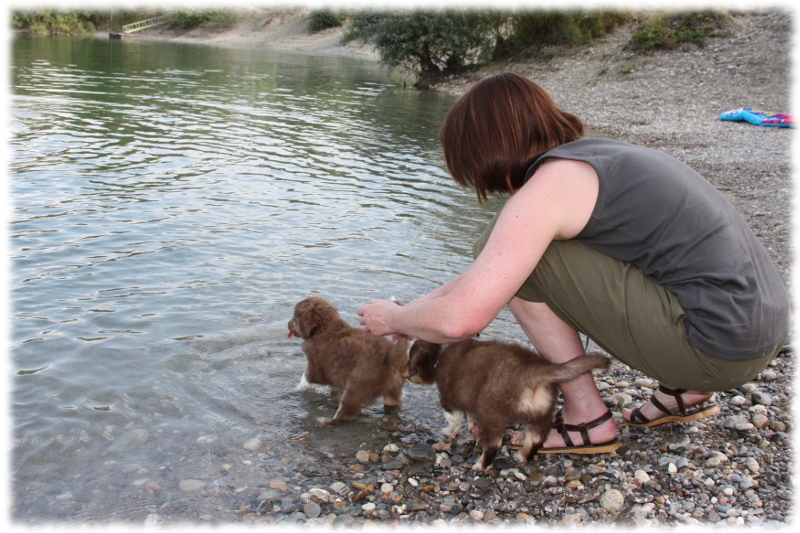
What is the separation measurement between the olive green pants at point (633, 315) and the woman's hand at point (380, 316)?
0.94m

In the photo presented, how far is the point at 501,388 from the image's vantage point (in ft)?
13.9

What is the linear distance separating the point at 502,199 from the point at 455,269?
4.58 m

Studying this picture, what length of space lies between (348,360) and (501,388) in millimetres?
1585

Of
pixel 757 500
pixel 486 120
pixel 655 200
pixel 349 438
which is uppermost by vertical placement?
pixel 486 120

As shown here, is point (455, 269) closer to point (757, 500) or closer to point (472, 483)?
point (472, 483)

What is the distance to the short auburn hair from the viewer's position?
12.1ft

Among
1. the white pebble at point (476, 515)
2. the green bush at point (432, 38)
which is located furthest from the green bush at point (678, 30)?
the white pebble at point (476, 515)

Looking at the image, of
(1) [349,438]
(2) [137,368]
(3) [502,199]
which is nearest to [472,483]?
(1) [349,438]

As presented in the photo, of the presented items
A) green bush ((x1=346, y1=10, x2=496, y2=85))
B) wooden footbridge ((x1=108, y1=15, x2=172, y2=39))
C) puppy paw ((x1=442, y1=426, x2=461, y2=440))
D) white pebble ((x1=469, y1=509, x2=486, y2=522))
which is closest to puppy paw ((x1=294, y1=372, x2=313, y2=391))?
puppy paw ((x1=442, y1=426, x2=461, y2=440))

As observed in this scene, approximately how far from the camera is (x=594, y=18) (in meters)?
37.3

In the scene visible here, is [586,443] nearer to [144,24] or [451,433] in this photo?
[451,433]

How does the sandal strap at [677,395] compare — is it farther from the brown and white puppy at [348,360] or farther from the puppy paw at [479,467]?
the brown and white puppy at [348,360]

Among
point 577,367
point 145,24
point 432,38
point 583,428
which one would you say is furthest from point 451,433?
point 145,24

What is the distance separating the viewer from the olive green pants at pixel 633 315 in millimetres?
3551
